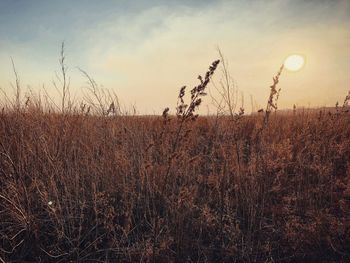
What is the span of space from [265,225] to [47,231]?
1.93m

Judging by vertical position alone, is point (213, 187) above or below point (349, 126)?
below

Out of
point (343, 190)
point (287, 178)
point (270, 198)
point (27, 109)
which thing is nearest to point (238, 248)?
point (270, 198)

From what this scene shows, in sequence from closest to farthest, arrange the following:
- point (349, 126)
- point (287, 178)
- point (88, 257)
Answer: point (88, 257) → point (287, 178) → point (349, 126)

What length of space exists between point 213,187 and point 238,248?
3.15 feet

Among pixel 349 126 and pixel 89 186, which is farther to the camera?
pixel 349 126

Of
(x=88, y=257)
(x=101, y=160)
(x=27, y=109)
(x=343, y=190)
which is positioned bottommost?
(x=88, y=257)

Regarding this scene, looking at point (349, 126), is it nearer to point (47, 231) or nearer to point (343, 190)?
point (343, 190)

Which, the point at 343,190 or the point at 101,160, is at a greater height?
the point at 101,160

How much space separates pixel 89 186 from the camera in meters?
3.30

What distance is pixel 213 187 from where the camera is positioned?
3453mm

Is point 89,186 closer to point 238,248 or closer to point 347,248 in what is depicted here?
point 238,248

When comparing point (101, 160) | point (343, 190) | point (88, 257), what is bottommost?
point (88, 257)

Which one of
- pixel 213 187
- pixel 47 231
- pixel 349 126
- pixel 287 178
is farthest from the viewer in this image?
pixel 349 126

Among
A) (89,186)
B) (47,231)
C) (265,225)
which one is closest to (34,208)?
(47,231)
